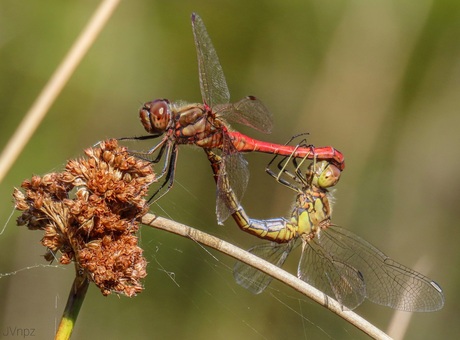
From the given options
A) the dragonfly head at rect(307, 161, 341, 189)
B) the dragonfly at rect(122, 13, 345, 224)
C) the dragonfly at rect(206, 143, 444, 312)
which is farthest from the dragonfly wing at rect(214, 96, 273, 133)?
the dragonfly head at rect(307, 161, 341, 189)

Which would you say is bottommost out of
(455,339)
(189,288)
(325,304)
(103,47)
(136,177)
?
(189,288)

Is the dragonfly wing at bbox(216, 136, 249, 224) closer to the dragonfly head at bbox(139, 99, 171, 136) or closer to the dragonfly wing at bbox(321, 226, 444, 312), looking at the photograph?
the dragonfly head at bbox(139, 99, 171, 136)

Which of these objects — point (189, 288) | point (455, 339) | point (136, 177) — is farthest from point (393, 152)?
point (136, 177)

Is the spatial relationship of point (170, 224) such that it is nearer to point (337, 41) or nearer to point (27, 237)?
point (27, 237)

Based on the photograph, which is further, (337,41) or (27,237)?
(337,41)

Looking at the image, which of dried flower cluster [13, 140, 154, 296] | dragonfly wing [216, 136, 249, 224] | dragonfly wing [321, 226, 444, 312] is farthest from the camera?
dragonfly wing [321, 226, 444, 312]

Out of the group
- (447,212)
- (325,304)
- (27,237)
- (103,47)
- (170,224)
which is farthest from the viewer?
(447,212)

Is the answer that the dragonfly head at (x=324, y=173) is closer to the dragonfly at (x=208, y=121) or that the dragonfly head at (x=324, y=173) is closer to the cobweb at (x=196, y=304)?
the dragonfly at (x=208, y=121)
